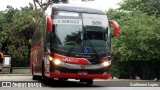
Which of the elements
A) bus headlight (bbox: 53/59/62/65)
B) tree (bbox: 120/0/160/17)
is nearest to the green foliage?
tree (bbox: 120/0/160/17)

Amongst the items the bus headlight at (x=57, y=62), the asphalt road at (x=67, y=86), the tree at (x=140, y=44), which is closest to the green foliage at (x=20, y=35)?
the tree at (x=140, y=44)

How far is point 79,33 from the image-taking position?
18.0 metres

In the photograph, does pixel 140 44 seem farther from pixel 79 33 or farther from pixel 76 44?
pixel 76 44

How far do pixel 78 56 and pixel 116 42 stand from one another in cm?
1863

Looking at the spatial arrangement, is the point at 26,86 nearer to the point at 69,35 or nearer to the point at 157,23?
the point at 69,35

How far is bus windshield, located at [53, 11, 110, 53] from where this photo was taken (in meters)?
17.7

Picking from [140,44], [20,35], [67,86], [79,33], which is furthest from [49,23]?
[20,35]

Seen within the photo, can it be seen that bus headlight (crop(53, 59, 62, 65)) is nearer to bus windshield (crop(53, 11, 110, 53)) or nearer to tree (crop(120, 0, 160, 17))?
bus windshield (crop(53, 11, 110, 53))

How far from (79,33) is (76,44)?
1.65 ft

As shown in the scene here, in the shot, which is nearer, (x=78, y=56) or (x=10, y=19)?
(x=78, y=56)

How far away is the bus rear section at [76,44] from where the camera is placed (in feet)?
57.5

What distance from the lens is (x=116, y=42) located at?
36.0 m

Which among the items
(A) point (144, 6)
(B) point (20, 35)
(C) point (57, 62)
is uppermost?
(A) point (144, 6)

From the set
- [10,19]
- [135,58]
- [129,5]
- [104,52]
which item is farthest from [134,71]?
[10,19]
